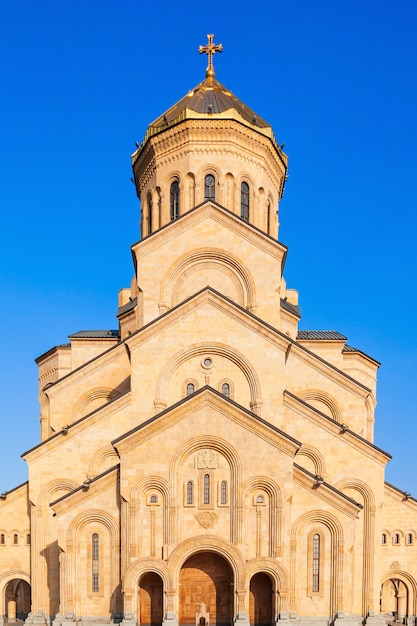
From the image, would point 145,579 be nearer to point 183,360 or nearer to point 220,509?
point 220,509

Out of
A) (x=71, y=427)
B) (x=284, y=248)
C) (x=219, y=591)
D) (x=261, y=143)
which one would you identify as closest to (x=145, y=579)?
(x=219, y=591)

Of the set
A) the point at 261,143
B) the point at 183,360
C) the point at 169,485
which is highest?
the point at 261,143

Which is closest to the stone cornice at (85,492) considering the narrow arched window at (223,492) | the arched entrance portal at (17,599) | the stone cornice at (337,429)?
the narrow arched window at (223,492)

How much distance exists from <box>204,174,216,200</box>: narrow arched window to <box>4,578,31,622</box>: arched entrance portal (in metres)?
Result: 18.6

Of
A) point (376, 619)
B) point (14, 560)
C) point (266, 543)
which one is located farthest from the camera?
point (14, 560)

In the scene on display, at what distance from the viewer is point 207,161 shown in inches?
1218

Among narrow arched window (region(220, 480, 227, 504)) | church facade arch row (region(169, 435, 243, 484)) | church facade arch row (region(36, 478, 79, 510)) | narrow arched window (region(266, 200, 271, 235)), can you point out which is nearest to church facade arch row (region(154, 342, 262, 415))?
church facade arch row (region(169, 435, 243, 484))

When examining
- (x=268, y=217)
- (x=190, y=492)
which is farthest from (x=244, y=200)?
(x=190, y=492)

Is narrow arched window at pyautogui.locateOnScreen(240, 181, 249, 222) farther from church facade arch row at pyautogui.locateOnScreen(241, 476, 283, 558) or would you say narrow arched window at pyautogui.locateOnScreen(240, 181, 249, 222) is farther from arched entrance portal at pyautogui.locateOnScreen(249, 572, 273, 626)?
arched entrance portal at pyautogui.locateOnScreen(249, 572, 273, 626)

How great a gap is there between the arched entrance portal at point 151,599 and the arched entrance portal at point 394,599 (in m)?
10.1

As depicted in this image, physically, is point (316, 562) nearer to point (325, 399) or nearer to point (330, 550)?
point (330, 550)

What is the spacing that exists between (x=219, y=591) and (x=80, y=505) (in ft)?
17.6

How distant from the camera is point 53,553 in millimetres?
24656

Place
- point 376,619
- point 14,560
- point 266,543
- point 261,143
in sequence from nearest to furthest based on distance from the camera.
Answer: point 266,543 → point 376,619 → point 14,560 → point 261,143
